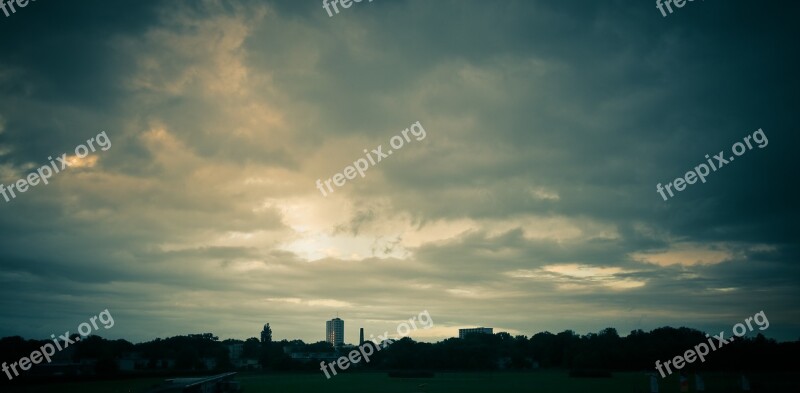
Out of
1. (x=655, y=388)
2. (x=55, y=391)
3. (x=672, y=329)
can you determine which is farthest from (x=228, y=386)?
(x=672, y=329)

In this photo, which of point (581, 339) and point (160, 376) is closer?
point (160, 376)

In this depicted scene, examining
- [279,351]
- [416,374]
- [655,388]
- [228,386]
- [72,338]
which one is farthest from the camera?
[279,351]

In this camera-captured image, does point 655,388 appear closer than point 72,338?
Yes

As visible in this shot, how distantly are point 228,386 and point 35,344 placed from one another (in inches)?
3048

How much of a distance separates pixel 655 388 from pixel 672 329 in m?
121

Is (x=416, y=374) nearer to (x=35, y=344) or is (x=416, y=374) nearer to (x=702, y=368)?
(x=702, y=368)

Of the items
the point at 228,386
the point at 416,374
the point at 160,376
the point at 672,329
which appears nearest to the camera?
the point at 228,386

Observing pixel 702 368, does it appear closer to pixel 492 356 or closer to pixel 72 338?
pixel 492 356

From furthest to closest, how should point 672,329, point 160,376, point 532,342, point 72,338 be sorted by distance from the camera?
1. point 532,342
2. point 672,329
3. point 72,338
4. point 160,376

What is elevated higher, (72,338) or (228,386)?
(72,338)

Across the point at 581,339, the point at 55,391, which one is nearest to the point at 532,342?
the point at 581,339

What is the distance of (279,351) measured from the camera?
18675cm

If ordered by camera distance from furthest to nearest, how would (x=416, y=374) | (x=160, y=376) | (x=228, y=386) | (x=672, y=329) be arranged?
1. (x=672, y=329)
2. (x=416, y=374)
3. (x=160, y=376)
4. (x=228, y=386)

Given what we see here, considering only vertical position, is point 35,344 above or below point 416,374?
above
